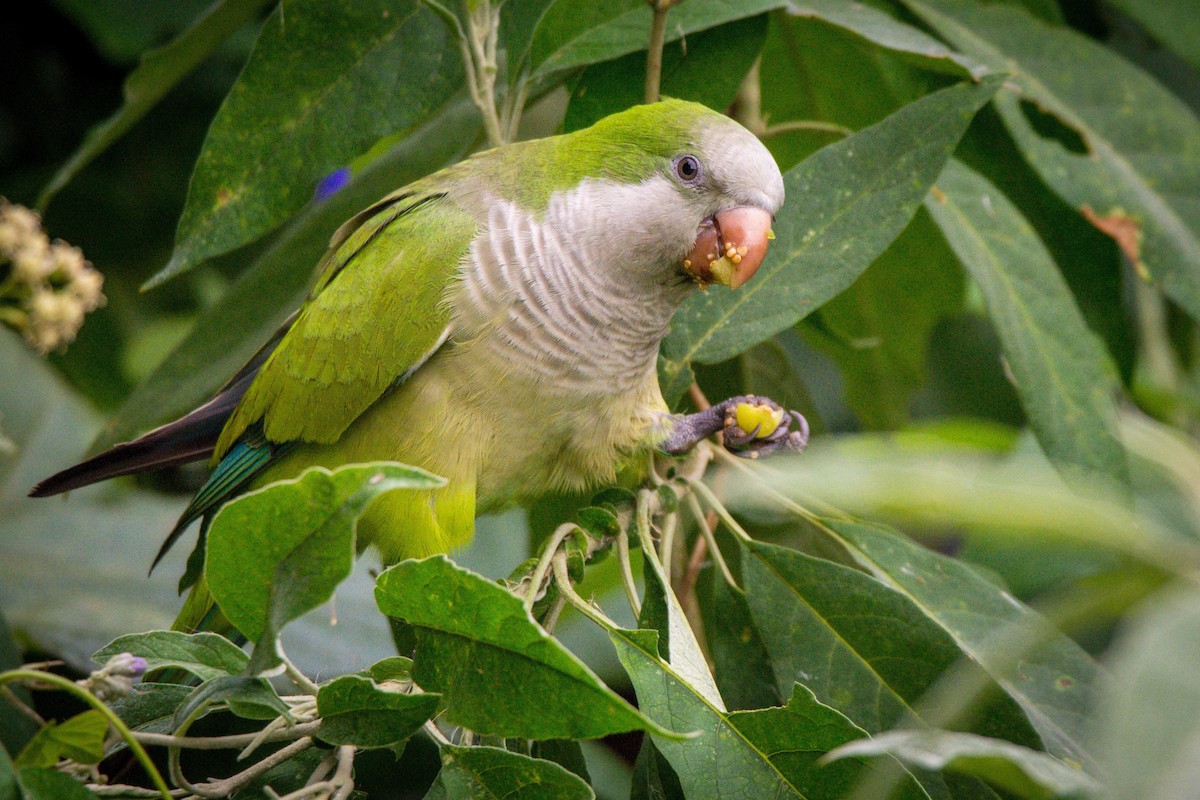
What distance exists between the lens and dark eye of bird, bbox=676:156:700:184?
A: 4.87 feet

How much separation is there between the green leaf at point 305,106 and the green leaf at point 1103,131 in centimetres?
91

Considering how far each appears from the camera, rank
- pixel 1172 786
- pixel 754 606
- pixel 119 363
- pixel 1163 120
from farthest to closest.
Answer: pixel 119 363 < pixel 1163 120 < pixel 754 606 < pixel 1172 786

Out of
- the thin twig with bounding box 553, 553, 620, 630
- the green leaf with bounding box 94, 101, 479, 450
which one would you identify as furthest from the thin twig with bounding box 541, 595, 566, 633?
the green leaf with bounding box 94, 101, 479, 450

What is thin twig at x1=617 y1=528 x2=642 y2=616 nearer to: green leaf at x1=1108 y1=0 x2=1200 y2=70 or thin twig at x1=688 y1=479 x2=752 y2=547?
thin twig at x1=688 y1=479 x2=752 y2=547

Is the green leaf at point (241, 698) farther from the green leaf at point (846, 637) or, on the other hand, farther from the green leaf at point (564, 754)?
the green leaf at point (846, 637)

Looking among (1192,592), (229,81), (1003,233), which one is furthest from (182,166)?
(1192,592)

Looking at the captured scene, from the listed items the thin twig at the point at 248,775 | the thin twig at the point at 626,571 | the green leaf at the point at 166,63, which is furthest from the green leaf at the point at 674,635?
the green leaf at the point at 166,63

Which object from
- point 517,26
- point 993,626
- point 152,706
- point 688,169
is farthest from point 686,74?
point 152,706

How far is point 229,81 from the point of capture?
9.09 ft

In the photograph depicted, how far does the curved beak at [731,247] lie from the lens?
1426 millimetres

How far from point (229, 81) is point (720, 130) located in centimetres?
184

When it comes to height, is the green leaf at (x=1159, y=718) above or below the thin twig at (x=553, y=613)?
above

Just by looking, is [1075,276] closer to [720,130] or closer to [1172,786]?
[720,130]

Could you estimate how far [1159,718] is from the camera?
430mm
